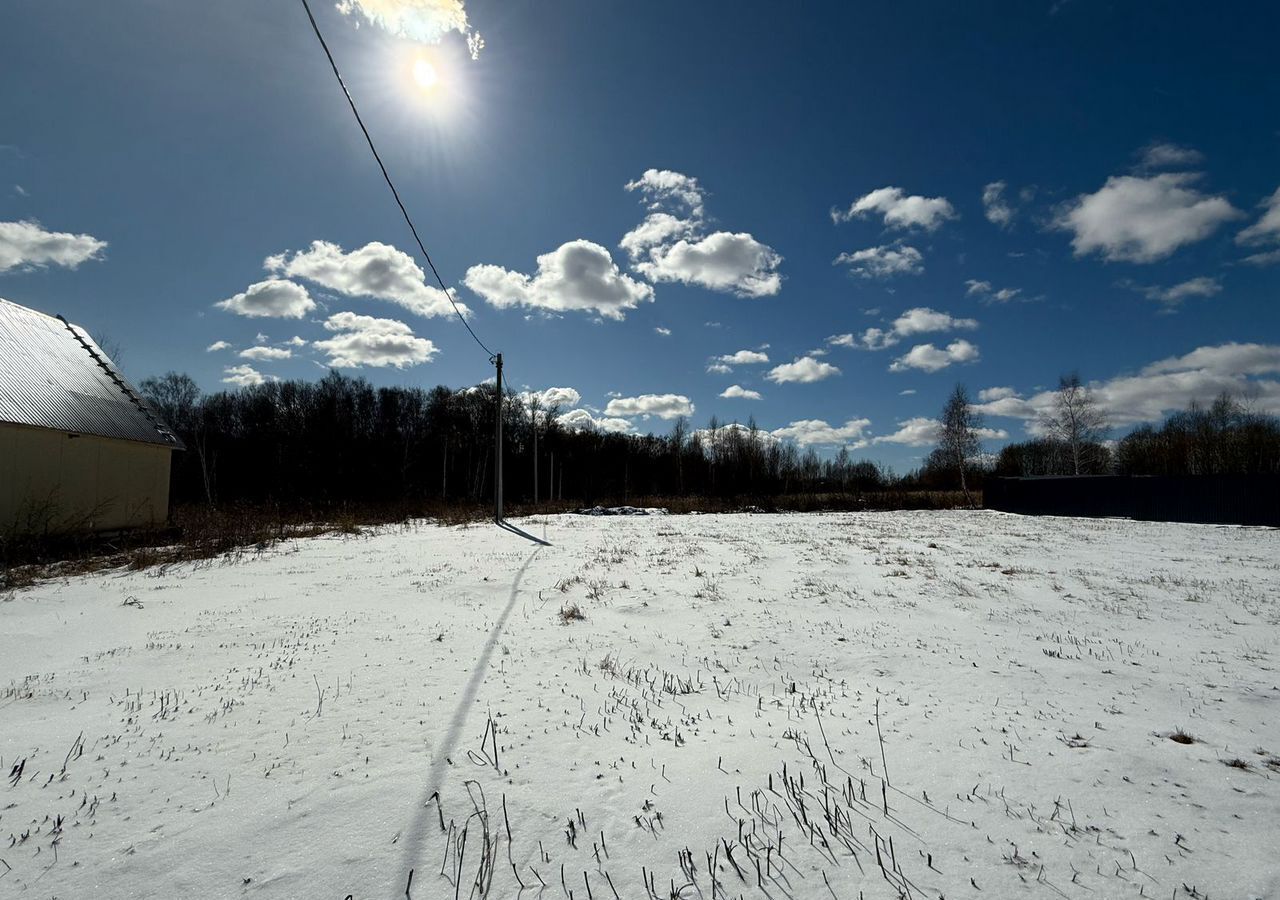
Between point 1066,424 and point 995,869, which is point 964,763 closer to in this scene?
point 995,869

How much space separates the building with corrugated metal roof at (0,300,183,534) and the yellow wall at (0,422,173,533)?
0.08ft

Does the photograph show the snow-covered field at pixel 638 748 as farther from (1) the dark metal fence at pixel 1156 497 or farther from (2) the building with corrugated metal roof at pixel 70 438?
(1) the dark metal fence at pixel 1156 497

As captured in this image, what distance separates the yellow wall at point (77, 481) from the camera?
14188 mm

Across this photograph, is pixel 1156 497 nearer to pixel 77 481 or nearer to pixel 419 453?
pixel 77 481

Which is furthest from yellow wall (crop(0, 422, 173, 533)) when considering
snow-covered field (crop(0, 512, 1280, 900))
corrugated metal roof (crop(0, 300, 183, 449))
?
snow-covered field (crop(0, 512, 1280, 900))

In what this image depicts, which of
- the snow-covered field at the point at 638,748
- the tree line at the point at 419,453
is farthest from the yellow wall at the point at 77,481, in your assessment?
the tree line at the point at 419,453

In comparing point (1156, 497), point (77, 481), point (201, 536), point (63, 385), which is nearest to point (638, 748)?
point (201, 536)

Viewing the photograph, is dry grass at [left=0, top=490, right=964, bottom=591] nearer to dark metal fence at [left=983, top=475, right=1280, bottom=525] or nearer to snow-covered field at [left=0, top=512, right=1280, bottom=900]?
snow-covered field at [left=0, top=512, right=1280, bottom=900]

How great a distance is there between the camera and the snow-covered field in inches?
96.7

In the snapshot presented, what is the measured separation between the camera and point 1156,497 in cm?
2795

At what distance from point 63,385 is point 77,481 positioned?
11.1 feet

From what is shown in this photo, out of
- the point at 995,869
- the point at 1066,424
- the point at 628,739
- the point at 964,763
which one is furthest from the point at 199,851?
the point at 1066,424

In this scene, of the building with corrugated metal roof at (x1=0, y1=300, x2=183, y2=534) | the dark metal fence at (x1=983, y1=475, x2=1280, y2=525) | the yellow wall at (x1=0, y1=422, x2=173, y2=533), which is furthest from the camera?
the dark metal fence at (x1=983, y1=475, x2=1280, y2=525)

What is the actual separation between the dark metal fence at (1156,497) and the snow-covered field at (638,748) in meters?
24.8
